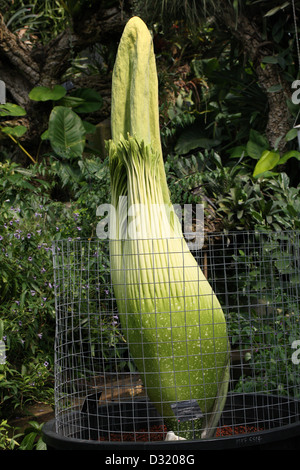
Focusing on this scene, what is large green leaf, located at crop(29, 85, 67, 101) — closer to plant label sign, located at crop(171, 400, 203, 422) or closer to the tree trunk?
the tree trunk

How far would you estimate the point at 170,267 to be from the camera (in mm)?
1770

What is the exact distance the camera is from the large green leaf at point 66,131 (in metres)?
5.91

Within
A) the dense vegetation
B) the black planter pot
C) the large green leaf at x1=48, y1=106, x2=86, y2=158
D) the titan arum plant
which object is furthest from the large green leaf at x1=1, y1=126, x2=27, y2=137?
the black planter pot

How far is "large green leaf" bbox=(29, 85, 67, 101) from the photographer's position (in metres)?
6.20

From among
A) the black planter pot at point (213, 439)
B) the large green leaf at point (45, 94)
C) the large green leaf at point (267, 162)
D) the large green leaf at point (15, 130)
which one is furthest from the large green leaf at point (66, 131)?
the black planter pot at point (213, 439)

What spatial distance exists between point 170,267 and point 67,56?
5.64 meters

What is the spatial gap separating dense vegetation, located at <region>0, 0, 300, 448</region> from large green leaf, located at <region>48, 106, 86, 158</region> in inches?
0.5

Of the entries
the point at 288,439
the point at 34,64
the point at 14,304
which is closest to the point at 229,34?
the point at 34,64

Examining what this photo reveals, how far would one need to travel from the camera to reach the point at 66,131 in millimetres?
5957

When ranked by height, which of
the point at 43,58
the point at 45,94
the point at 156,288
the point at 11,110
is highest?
the point at 43,58

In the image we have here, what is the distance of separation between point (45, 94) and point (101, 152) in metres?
1.02

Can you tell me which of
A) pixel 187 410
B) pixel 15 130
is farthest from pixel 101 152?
pixel 187 410

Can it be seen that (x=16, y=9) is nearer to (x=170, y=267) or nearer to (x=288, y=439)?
(x=170, y=267)

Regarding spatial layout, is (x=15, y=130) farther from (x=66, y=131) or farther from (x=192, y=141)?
(x=192, y=141)
